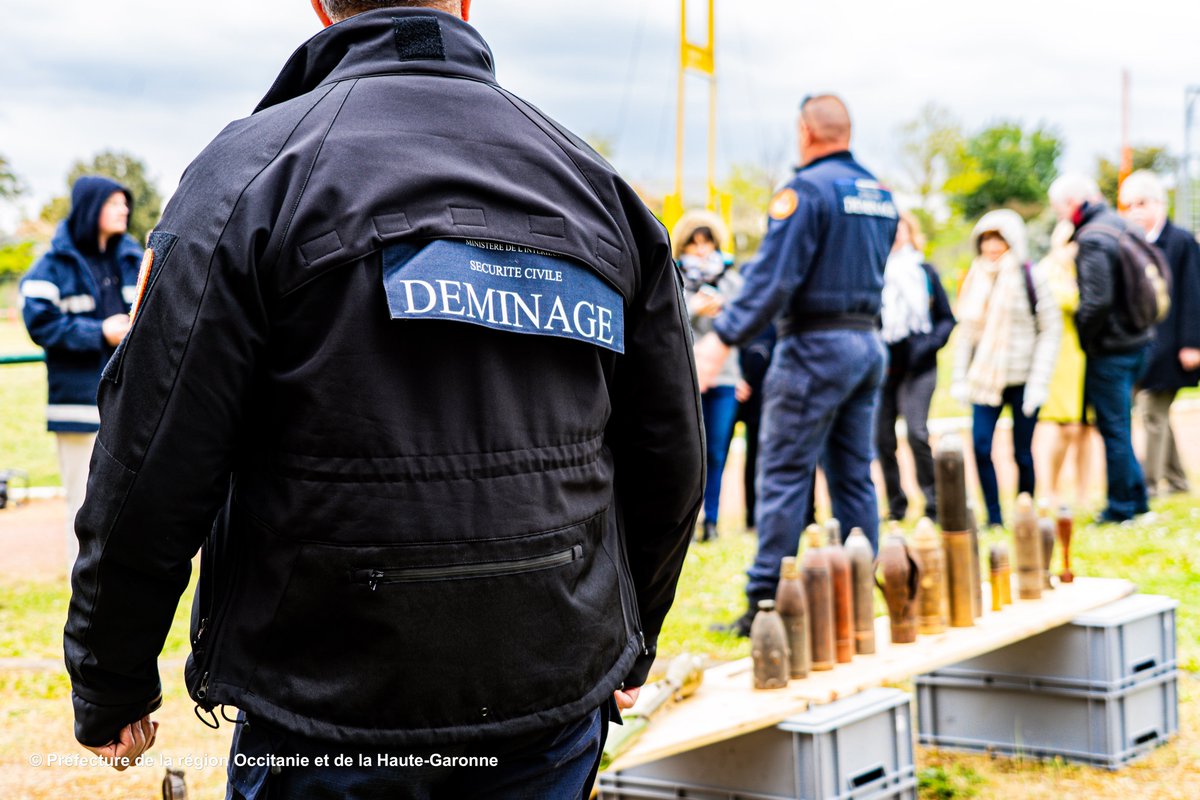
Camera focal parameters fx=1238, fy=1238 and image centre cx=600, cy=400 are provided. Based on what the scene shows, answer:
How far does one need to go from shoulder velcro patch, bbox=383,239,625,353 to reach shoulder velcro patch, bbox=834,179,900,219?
3337 mm

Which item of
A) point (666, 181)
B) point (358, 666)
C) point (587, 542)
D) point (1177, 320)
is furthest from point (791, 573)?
point (666, 181)

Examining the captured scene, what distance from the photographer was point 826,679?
141 inches

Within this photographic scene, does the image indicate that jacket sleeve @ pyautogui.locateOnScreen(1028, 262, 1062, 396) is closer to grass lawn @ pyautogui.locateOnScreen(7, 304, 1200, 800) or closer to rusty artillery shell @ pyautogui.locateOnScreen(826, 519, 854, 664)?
grass lawn @ pyautogui.locateOnScreen(7, 304, 1200, 800)

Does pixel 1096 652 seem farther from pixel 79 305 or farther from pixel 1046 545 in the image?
pixel 79 305

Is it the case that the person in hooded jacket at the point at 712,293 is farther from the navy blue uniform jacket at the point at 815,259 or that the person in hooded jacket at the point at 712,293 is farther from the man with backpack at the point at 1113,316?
the navy blue uniform jacket at the point at 815,259

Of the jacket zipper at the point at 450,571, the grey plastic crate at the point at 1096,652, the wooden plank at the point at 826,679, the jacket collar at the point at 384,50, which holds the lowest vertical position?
the grey plastic crate at the point at 1096,652

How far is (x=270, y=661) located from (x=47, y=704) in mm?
3784

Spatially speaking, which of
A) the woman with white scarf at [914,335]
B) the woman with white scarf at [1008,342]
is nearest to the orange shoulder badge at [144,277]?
the woman with white scarf at [914,335]

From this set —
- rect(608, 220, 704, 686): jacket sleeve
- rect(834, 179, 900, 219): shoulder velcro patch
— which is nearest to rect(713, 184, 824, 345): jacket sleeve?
rect(834, 179, 900, 219): shoulder velcro patch

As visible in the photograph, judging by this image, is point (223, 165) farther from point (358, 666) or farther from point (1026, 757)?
point (1026, 757)

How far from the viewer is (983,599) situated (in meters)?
4.45

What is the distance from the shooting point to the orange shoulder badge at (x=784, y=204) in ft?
16.2

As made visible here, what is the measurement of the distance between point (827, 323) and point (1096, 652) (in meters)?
1.60

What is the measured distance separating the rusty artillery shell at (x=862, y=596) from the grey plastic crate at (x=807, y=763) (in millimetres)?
248
